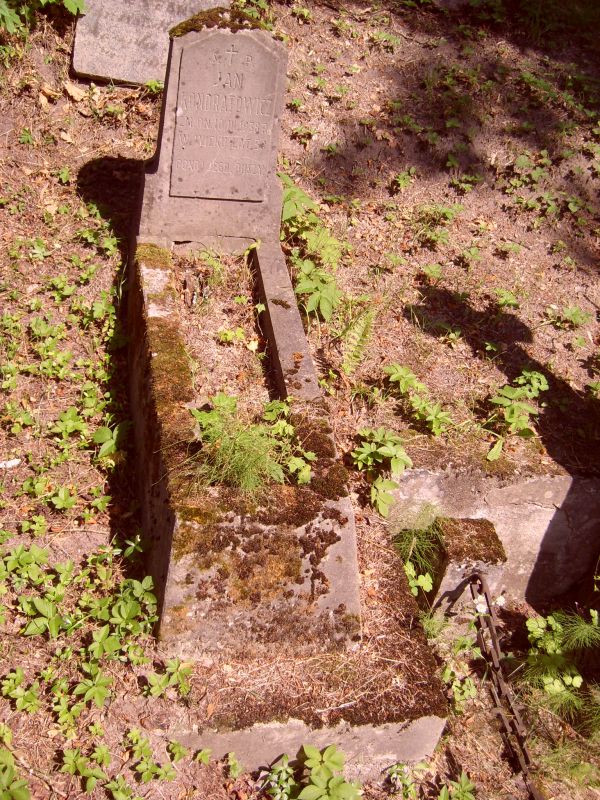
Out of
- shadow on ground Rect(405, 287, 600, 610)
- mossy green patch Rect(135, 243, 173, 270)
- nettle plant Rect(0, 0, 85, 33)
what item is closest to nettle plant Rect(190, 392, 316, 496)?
mossy green patch Rect(135, 243, 173, 270)

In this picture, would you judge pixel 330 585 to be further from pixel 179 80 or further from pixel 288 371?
pixel 179 80

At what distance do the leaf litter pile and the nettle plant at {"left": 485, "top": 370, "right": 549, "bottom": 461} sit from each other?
1.1 inches

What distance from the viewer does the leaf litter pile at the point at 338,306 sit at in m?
3.30

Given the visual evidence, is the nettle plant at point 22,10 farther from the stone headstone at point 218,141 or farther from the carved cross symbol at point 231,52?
the carved cross symbol at point 231,52

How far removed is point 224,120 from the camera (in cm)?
504

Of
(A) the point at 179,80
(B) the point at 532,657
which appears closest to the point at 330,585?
(B) the point at 532,657

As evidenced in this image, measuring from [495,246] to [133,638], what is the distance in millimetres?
5010

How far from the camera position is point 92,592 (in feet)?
12.2

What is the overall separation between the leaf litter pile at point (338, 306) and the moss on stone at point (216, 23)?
5.28 ft

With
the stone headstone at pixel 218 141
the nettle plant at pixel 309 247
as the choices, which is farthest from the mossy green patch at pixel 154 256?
the nettle plant at pixel 309 247

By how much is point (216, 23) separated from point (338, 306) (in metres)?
2.15

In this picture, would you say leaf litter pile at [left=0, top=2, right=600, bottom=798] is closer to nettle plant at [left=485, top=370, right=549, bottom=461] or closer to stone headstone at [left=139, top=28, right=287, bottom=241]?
nettle plant at [left=485, top=370, right=549, bottom=461]

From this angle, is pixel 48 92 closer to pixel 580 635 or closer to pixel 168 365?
pixel 168 365

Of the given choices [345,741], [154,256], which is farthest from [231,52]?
[345,741]
